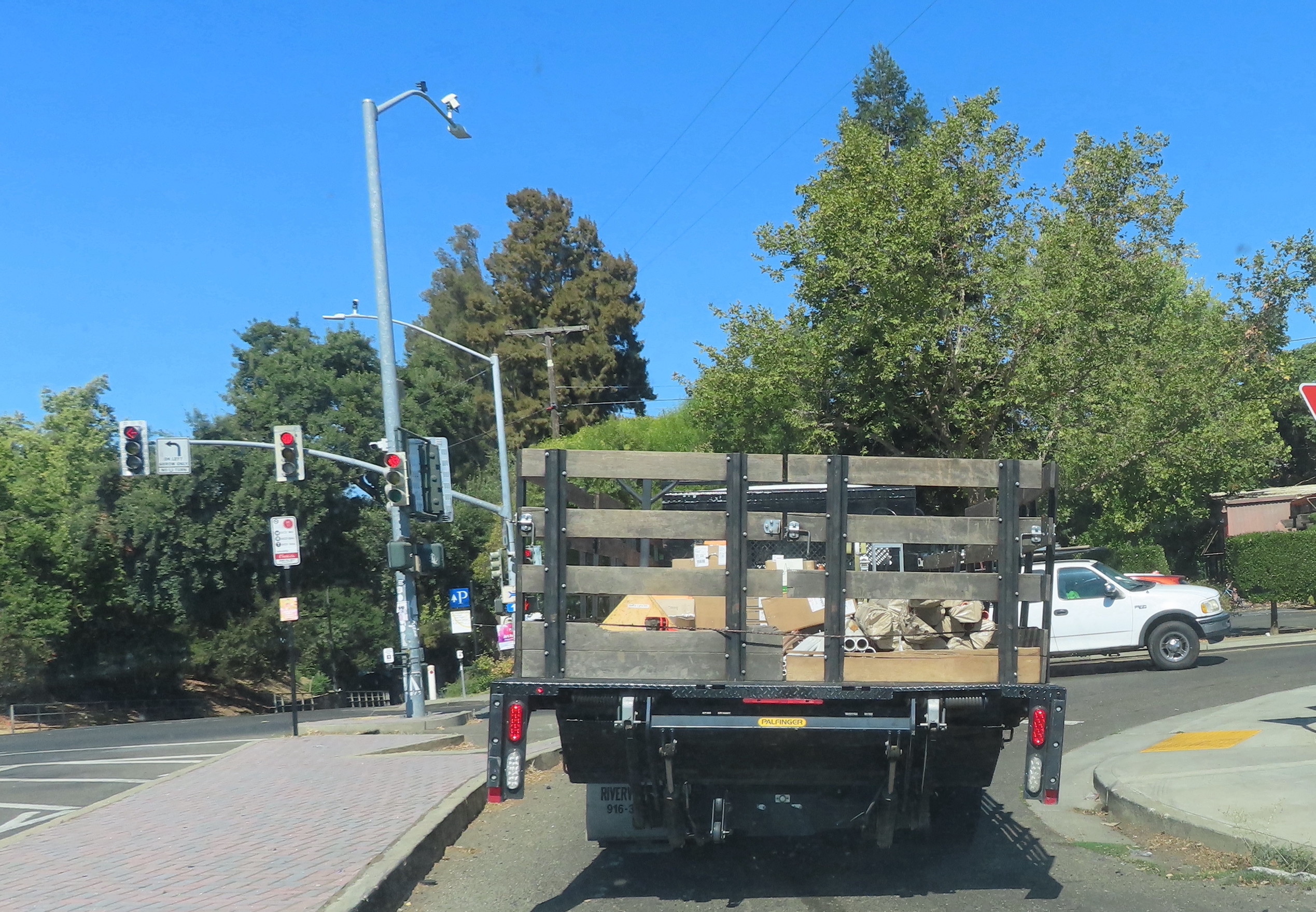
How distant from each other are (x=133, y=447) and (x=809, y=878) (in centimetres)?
1652

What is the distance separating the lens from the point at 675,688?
5.91 metres

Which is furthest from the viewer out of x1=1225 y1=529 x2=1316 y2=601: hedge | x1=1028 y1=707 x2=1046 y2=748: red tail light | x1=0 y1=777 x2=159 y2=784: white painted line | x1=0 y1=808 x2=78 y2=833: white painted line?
x1=1225 y1=529 x2=1316 y2=601: hedge

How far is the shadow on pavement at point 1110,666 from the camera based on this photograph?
58.8 ft

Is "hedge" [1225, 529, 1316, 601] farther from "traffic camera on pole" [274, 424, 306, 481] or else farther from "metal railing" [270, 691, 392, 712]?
"metal railing" [270, 691, 392, 712]

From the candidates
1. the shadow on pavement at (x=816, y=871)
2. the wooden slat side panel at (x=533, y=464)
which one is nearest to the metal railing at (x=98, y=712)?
the shadow on pavement at (x=816, y=871)

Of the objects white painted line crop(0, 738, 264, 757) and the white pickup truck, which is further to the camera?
white painted line crop(0, 738, 264, 757)

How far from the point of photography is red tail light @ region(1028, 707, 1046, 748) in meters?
5.91

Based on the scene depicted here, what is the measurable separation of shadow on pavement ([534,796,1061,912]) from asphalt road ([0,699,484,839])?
18.1 ft

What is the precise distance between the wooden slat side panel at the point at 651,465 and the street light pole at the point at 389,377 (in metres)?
13.2

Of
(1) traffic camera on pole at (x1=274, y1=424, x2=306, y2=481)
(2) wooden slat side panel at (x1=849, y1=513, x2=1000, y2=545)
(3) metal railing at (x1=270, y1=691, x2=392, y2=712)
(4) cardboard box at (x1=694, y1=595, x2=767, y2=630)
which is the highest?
(1) traffic camera on pole at (x1=274, y1=424, x2=306, y2=481)

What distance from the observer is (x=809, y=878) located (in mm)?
6965

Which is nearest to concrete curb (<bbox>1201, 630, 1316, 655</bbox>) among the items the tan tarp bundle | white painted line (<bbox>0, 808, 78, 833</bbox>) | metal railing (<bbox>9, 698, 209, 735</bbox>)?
the tan tarp bundle

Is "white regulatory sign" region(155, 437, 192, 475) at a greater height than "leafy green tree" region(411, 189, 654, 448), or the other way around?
"leafy green tree" region(411, 189, 654, 448)

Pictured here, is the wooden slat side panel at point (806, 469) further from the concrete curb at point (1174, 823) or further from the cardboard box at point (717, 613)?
the concrete curb at point (1174, 823)
